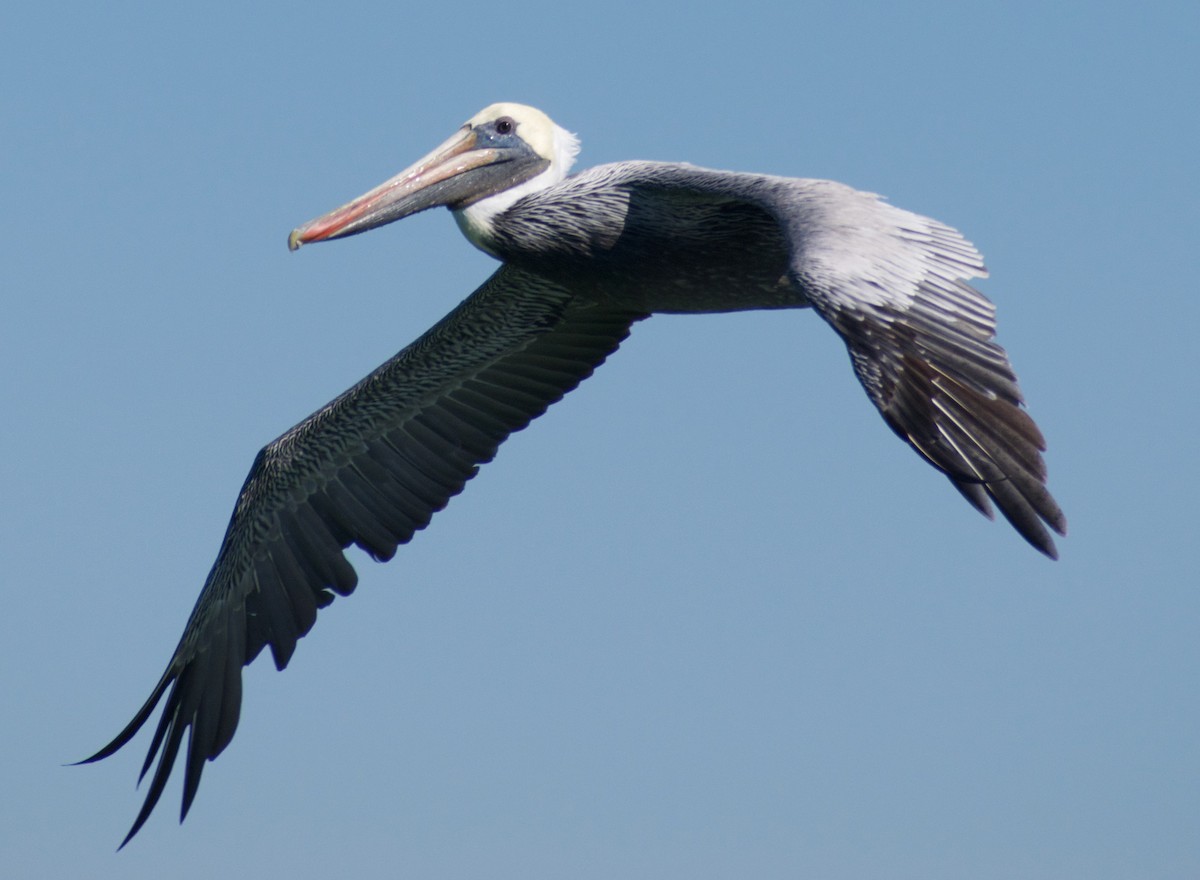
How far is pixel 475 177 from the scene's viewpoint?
39.2 ft

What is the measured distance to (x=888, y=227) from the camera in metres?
9.78

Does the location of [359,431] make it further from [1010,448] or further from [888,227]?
[1010,448]

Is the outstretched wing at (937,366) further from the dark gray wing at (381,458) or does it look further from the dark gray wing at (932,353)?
the dark gray wing at (381,458)

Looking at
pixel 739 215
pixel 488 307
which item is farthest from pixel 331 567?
pixel 739 215

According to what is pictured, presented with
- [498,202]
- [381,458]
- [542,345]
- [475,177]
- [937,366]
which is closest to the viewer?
[937,366]

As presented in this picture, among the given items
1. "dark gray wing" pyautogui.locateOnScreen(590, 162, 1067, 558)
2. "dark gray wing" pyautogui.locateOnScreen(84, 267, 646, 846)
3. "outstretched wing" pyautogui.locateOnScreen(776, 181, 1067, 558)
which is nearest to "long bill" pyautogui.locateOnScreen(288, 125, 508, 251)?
"dark gray wing" pyautogui.locateOnScreen(84, 267, 646, 846)

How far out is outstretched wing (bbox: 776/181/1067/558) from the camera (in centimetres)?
882

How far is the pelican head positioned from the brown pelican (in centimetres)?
1

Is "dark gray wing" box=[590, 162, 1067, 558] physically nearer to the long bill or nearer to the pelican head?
the pelican head

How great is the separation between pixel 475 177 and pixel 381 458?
7.95 feet

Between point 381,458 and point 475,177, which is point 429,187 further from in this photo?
point 381,458

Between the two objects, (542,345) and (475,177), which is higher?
(475,177)

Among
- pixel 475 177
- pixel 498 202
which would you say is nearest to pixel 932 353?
pixel 498 202

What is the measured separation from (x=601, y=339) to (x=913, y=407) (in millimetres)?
4620
